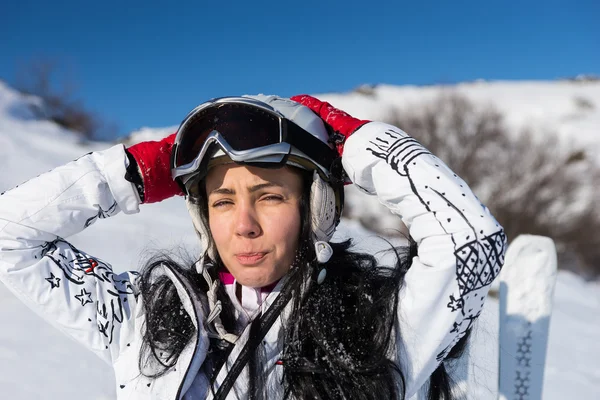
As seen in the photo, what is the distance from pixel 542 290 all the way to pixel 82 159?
2.04 meters

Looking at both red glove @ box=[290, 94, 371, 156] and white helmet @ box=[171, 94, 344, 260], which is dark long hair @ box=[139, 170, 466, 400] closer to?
white helmet @ box=[171, 94, 344, 260]

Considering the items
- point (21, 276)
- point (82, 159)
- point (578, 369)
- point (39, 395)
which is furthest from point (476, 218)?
Result: point (578, 369)

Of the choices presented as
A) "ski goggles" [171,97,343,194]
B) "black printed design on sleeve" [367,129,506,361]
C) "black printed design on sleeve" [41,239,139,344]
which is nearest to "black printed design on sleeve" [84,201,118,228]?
"black printed design on sleeve" [41,239,139,344]

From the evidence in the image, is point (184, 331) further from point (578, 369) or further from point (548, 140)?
point (548, 140)

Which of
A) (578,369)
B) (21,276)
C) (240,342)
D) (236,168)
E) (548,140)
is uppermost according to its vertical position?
(548,140)

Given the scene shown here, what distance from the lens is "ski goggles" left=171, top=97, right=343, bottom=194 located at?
1.66 m

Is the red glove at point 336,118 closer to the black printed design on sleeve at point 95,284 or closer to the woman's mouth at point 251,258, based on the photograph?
the woman's mouth at point 251,258

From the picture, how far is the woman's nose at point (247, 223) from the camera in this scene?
5.31 feet

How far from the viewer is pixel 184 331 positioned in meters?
1.73

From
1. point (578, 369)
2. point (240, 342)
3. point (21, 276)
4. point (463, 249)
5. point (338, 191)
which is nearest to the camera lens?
point (463, 249)

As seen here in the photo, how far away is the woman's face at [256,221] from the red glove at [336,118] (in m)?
0.20

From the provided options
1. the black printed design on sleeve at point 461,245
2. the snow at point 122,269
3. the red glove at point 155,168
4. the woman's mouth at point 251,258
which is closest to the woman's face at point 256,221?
the woman's mouth at point 251,258

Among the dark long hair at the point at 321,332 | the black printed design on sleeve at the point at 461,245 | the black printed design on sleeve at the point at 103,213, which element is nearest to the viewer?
A: the black printed design on sleeve at the point at 461,245

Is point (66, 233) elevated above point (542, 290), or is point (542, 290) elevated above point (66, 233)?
point (542, 290)
